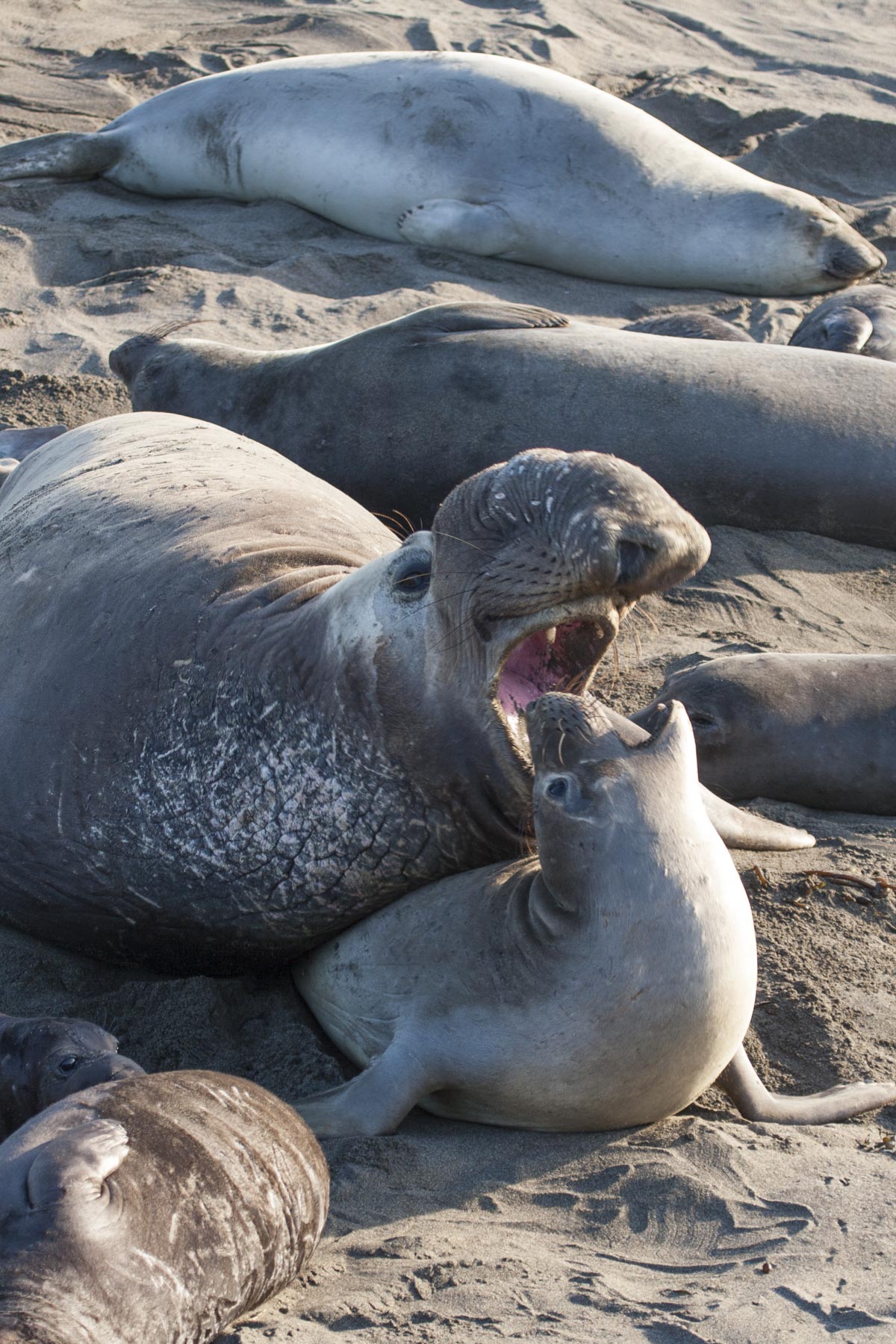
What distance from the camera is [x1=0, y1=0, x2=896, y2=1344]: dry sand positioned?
8.61 feet

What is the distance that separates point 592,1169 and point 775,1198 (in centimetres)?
36

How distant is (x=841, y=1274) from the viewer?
2607 millimetres

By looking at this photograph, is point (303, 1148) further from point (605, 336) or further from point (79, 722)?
point (605, 336)

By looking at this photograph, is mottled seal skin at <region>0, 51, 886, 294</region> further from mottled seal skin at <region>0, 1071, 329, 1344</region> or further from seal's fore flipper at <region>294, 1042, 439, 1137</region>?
mottled seal skin at <region>0, 1071, 329, 1344</region>

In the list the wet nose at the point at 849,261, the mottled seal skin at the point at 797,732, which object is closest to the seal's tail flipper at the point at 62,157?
the wet nose at the point at 849,261

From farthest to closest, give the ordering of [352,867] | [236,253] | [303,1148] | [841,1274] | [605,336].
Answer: [236,253]
[605,336]
[352,867]
[303,1148]
[841,1274]

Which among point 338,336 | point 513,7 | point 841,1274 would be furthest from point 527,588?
point 513,7

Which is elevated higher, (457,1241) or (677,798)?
(677,798)

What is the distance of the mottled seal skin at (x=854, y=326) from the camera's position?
7.12 m

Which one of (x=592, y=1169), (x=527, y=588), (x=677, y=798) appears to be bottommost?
(x=592, y=1169)

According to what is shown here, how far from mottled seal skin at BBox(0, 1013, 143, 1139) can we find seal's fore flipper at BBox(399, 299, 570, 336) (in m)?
3.66

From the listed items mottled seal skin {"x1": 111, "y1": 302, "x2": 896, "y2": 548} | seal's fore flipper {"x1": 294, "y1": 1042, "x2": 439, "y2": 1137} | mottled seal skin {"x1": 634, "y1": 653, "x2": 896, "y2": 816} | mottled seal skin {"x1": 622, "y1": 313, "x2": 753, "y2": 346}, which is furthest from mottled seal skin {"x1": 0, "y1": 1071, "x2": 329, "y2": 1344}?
mottled seal skin {"x1": 622, "y1": 313, "x2": 753, "y2": 346}

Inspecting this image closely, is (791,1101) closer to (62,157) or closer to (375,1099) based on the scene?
(375,1099)

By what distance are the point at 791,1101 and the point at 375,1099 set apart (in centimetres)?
87
